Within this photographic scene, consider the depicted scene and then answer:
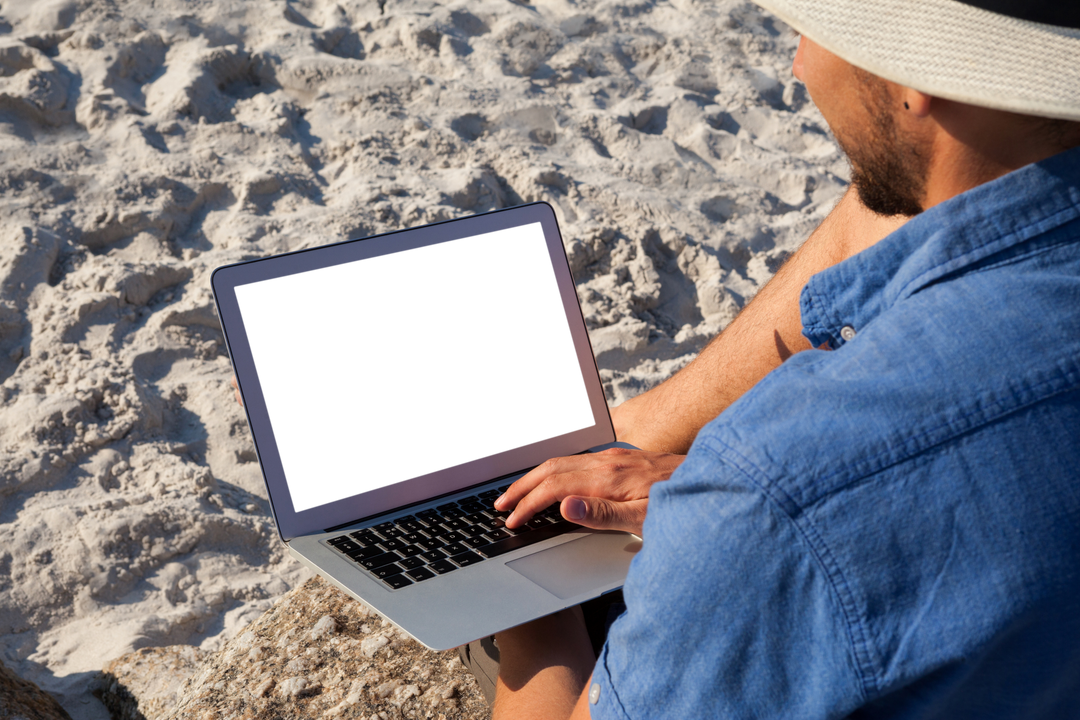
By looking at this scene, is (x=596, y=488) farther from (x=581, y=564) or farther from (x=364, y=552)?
(x=364, y=552)

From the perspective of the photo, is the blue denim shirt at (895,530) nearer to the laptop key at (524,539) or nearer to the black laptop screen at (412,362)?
the laptop key at (524,539)

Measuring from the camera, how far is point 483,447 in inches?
61.2

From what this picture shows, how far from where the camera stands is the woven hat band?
716mm

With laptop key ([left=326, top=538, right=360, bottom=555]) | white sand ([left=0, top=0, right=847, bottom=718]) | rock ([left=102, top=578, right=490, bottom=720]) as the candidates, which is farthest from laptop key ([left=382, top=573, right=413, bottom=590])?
white sand ([left=0, top=0, right=847, bottom=718])

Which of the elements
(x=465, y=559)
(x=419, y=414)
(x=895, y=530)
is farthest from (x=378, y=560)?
(x=895, y=530)

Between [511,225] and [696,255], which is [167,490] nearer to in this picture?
[511,225]

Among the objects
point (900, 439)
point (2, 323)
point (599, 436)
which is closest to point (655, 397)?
point (599, 436)

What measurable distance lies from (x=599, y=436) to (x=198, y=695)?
86 centimetres

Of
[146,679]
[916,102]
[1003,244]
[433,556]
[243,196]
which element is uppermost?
[243,196]

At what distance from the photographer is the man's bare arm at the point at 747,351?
159cm

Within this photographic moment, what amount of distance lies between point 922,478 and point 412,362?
101 centimetres

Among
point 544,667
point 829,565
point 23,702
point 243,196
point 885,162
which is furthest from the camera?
point 243,196

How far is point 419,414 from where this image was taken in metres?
1.51

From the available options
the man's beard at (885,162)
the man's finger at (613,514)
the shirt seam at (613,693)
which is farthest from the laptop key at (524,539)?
the man's beard at (885,162)
